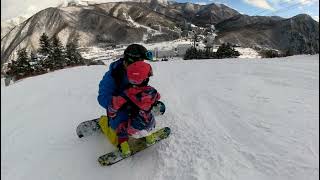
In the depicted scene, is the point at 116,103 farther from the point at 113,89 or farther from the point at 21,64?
the point at 21,64

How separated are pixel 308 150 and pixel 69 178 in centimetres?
318

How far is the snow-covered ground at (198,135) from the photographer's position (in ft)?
14.3

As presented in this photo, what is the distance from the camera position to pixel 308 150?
14.7 ft

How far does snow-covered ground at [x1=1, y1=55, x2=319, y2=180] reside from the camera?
4359mm

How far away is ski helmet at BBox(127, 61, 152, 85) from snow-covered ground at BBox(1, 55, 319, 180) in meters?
1.09

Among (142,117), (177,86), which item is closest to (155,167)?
Answer: (142,117)

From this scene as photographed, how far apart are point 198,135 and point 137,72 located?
1427 mm

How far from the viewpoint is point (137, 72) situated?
470 centimetres

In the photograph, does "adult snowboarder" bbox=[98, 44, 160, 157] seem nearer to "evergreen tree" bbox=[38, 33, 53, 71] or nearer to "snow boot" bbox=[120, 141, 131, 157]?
"snow boot" bbox=[120, 141, 131, 157]

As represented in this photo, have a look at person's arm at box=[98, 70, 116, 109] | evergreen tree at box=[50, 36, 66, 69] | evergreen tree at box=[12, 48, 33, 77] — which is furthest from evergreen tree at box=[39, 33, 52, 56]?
person's arm at box=[98, 70, 116, 109]

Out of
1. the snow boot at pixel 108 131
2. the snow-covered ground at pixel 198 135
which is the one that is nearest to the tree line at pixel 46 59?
the snow-covered ground at pixel 198 135

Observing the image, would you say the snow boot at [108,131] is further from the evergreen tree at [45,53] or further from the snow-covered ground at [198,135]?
the evergreen tree at [45,53]

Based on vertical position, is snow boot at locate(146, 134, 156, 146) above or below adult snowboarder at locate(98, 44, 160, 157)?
below

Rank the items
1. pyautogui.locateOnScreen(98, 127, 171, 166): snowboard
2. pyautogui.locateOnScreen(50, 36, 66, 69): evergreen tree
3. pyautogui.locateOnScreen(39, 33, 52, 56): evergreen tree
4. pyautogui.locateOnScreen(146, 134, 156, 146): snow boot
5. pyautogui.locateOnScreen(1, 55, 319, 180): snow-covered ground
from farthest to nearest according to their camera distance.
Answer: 1. pyautogui.locateOnScreen(39, 33, 52, 56): evergreen tree
2. pyautogui.locateOnScreen(50, 36, 66, 69): evergreen tree
3. pyautogui.locateOnScreen(146, 134, 156, 146): snow boot
4. pyautogui.locateOnScreen(98, 127, 171, 166): snowboard
5. pyautogui.locateOnScreen(1, 55, 319, 180): snow-covered ground
